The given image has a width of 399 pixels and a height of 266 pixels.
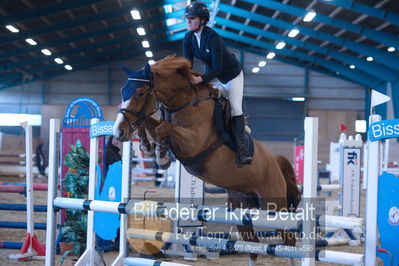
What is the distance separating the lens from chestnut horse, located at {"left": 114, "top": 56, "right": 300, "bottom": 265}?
2908mm

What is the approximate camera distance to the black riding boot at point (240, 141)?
3381mm

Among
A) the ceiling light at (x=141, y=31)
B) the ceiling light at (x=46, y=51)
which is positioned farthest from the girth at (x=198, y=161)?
the ceiling light at (x=46, y=51)

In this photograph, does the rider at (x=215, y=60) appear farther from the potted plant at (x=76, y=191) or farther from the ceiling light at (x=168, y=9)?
the ceiling light at (x=168, y=9)

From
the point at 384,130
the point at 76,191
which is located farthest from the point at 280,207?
the point at 76,191

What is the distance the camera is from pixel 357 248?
580 cm

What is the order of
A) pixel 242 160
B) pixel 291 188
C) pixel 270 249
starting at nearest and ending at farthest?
1. pixel 270 249
2. pixel 242 160
3. pixel 291 188

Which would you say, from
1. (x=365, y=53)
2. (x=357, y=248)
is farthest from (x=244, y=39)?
(x=357, y=248)

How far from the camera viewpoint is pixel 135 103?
2889 mm

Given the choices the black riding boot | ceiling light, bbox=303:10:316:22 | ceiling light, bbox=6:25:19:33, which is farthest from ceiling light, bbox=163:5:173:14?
the black riding boot

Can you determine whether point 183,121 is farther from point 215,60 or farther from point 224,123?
point 215,60

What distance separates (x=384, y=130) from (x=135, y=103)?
1.48m

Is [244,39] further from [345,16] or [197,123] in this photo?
[197,123]

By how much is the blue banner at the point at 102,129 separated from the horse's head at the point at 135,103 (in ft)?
1.51

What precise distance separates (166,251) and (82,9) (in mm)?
11598
